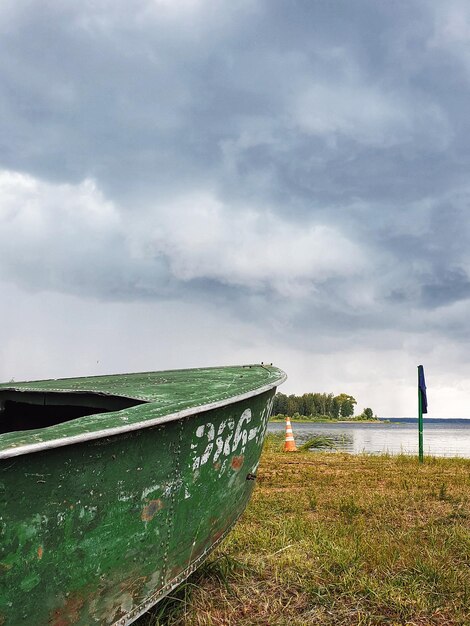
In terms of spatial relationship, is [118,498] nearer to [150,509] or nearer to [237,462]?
[150,509]

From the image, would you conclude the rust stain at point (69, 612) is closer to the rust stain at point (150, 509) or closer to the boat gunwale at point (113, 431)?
the rust stain at point (150, 509)

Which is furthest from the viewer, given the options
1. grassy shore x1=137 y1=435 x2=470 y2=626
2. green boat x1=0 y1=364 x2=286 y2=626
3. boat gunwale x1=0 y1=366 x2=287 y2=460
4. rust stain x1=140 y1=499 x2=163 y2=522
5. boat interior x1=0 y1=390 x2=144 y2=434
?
boat interior x1=0 y1=390 x2=144 y2=434

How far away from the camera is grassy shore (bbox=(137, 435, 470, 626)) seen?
10.3 ft

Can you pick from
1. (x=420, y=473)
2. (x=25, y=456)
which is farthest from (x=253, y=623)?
(x=420, y=473)

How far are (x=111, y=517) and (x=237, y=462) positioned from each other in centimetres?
111

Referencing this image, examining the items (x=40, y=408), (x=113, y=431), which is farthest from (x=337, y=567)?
(x=40, y=408)

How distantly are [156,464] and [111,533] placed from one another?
349mm

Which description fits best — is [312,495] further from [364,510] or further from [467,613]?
[467,613]

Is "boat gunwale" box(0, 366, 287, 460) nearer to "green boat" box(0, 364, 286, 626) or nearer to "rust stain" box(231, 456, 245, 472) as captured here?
"green boat" box(0, 364, 286, 626)

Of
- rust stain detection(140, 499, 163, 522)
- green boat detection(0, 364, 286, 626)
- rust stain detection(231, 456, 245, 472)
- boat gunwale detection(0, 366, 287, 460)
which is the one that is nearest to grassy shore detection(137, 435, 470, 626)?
green boat detection(0, 364, 286, 626)

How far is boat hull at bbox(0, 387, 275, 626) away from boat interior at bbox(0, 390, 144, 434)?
961 mm

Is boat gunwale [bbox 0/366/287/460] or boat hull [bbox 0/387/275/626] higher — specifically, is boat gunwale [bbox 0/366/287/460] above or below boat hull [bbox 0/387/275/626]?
above

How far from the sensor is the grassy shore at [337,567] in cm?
314

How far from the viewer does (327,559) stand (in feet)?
12.6
